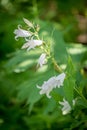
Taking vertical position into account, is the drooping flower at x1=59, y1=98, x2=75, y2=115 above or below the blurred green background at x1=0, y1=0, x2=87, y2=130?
below

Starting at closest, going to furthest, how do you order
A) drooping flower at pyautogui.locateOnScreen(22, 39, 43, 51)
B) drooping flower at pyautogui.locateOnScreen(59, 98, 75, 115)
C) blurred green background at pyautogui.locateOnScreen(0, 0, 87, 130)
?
drooping flower at pyautogui.locateOnScreen(22, 39, 43, 51)
drooping flower at pyautogui.locateOnScreen(59, 98, 75, 115)
blurred green background at pyautogui.locateOnScreen(0, 0, 87, 130)

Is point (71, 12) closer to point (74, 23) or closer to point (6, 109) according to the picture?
point (74, 23)

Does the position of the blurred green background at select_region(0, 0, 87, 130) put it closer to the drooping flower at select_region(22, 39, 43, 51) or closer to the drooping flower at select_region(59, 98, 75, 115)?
the drooping flower at select_region(59, 98, 75, 115)

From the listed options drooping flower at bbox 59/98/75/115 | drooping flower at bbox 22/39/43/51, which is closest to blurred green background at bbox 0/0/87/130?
drooping flower at bbox 59/98/75/115

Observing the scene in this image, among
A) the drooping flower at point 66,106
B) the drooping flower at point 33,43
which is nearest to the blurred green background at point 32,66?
the drooping flower at point 66,106

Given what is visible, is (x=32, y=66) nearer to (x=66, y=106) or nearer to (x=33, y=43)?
(x=66, y=106)

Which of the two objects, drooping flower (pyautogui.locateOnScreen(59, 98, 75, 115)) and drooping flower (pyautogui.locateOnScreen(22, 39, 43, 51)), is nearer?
drooping flower (pyautogui.locateOnScreen(22, 39, 43, 51))

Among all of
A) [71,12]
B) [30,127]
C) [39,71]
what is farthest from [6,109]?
[71,12]

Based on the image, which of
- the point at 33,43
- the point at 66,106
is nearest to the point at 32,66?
the point at 66,106
